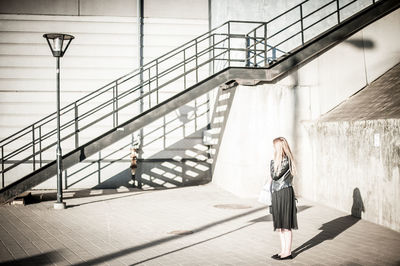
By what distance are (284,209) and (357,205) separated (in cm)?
411

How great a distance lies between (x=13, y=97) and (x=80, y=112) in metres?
2.39

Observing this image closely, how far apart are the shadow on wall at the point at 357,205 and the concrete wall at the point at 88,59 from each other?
7362 mm

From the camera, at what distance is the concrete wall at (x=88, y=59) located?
53.0ft

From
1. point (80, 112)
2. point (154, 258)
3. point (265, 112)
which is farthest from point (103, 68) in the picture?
point (154, 258)

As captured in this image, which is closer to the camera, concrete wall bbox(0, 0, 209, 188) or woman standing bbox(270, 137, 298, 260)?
woman standing bbox(270, 137, 298, 260)

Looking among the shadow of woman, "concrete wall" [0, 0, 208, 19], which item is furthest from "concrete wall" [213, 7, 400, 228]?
"concrete wall" [0, 0, 208, 19]

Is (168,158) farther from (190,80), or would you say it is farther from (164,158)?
(190,80)

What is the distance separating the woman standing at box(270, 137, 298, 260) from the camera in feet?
22.1

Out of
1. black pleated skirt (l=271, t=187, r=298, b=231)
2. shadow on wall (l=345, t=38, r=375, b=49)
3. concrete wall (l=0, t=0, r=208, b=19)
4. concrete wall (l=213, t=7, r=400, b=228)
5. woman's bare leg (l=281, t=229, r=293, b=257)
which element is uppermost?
concrete wall (l=0, t=0, r=208, b=19)

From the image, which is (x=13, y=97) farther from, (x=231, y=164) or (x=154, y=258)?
(x=154, y=258)

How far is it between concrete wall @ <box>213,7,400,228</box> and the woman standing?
6.38 m

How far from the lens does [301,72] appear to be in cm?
1325

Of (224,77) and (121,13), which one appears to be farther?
(121,13)

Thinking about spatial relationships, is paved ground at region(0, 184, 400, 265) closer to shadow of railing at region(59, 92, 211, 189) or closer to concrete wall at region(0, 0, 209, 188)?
shadow of railing at region(59, 92, 211, 189)
